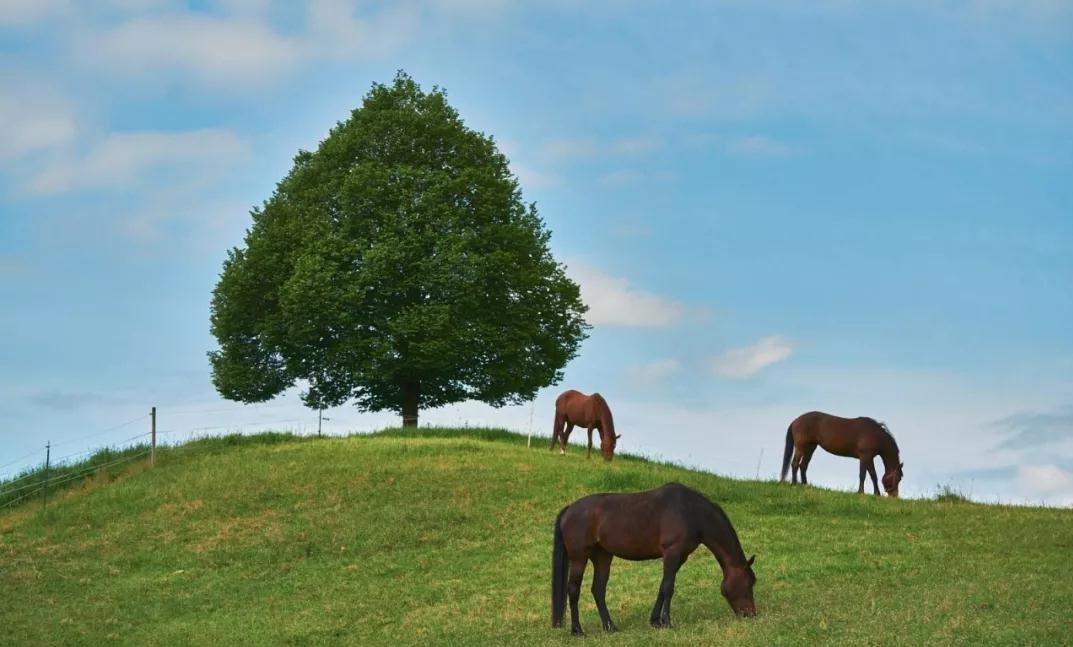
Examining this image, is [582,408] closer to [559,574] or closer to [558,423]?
[558,423]

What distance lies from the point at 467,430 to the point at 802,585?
23419 millimetres

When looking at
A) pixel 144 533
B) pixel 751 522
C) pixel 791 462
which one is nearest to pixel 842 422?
pixel 791 462

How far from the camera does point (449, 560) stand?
25.6 metres

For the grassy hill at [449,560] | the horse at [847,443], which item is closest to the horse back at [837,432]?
the horse at [847,443]

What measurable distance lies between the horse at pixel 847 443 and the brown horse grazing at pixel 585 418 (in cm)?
563

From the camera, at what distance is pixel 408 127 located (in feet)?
148

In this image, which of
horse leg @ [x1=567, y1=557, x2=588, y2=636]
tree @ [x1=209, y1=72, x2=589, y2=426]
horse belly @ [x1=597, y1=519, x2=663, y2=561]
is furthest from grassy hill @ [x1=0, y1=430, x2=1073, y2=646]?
tree @ [x1=209, y1=72, x2=589, y2=426]

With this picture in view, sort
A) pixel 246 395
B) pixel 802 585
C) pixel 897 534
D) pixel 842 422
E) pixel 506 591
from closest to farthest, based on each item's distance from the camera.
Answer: pixel 802 585 < pixel 506 591 < pixel 897 534 < pixel 842 422 < pixel 246 395

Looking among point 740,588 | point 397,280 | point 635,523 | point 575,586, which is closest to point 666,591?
point 635,523

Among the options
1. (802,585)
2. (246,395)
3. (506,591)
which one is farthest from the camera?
(246,395)

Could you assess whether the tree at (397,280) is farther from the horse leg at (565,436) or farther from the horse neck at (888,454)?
the horse neck at (888,454)

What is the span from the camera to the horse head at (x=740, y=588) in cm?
1684

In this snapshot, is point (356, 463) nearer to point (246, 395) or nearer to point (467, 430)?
point (467, 430)

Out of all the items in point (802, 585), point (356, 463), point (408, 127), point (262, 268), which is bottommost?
point (802, 585)
